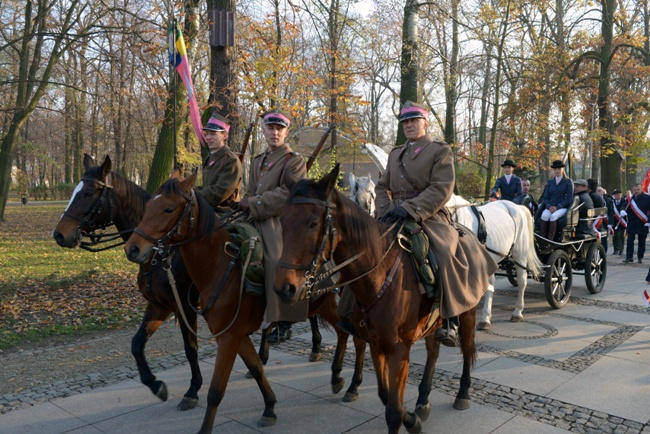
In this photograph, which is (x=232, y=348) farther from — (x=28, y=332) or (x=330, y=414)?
(x=28, y=332)

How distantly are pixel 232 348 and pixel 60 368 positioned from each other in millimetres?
2903

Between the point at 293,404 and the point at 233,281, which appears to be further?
the point at 293,404

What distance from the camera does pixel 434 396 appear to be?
4.92m

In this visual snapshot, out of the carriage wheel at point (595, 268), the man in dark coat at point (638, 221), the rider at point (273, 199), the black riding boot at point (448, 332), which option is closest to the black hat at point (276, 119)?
the rider at point (273, 199)

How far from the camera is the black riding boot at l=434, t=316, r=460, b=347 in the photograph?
4.20m

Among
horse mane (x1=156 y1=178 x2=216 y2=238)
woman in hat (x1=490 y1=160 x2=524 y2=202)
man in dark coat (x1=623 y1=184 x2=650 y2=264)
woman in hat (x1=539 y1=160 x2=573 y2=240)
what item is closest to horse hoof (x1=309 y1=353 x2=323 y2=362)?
horse mane (x1=156 y1=178 x2=216 y2=238)

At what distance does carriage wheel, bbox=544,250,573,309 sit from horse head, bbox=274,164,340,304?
6.28 metres

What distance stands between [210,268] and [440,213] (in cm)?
207

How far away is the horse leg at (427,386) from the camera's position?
436 centimetres

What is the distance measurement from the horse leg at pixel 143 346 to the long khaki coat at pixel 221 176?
1.24 meters

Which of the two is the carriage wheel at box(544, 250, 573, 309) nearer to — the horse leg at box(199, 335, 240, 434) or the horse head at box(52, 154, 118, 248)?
the horse leg at box(199, 335, 240, 434)

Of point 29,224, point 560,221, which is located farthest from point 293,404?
point 29,224

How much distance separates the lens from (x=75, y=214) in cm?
464

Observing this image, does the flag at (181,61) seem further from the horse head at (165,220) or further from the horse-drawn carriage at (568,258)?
the horse-drawn carriage at (568,258)
